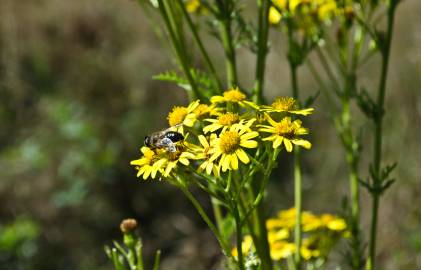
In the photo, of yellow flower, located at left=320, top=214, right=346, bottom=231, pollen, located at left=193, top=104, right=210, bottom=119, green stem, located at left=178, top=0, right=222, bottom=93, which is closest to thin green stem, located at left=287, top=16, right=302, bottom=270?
yellow flower, located at left=320, top=214, right=346, bottom=231

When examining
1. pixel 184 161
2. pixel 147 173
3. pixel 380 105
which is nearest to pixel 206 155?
pixel 184 161

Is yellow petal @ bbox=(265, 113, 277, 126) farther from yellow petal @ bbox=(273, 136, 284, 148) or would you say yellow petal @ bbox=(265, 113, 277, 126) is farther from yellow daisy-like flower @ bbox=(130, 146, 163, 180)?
yellow daisy-like flower @ bbox=(130, 146, 163, 180)

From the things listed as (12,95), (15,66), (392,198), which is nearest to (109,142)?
(12,95)

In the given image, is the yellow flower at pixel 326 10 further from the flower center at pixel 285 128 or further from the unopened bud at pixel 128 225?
the unopened bud at pixel 128 225

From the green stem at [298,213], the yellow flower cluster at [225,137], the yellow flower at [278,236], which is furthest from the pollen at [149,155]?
the yellow flower at [278,236]

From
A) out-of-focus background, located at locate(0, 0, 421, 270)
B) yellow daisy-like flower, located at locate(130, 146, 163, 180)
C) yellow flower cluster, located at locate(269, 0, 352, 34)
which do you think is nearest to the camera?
yellow daisy-like flower, located at locate(130, 146, 163, 180)

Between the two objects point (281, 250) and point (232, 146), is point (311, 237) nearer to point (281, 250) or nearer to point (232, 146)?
point (281, 250)
